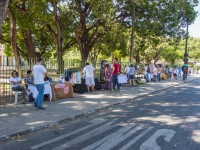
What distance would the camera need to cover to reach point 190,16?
1118 inches

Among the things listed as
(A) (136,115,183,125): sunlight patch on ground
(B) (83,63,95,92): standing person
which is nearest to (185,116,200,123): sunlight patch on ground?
(A) (136,115,183,125): sunlight patch on ground

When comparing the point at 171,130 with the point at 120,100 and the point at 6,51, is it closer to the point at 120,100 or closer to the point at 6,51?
the point at 120,100

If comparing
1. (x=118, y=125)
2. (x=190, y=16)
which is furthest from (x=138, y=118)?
(x=190, y=16)

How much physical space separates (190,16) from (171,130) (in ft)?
75.1

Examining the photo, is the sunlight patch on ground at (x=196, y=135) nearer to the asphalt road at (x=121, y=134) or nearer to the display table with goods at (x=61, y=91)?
the asphalt road at (x=121, y=134)

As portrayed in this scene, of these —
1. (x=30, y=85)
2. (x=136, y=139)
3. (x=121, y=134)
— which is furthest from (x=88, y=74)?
(x=136, y=139)

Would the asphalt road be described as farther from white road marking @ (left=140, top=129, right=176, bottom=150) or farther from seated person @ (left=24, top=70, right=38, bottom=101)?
seated person @ (left=24, top=70, right=38, bottom=101)

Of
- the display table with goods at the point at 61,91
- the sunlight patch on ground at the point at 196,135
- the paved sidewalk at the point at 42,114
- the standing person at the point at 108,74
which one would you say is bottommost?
the sunlight patch on ground at the point at 196,135

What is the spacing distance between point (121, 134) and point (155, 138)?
86 centimetres

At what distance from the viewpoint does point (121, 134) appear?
23.9 feet

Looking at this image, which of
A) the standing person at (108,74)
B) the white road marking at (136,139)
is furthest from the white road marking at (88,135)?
the standing person at (108,74)

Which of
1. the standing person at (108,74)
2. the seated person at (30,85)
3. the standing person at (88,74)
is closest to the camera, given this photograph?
the seated person at (30,85)

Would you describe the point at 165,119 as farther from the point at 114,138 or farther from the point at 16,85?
the point at 16,85

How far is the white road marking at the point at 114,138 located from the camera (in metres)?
Answer: 6.25
